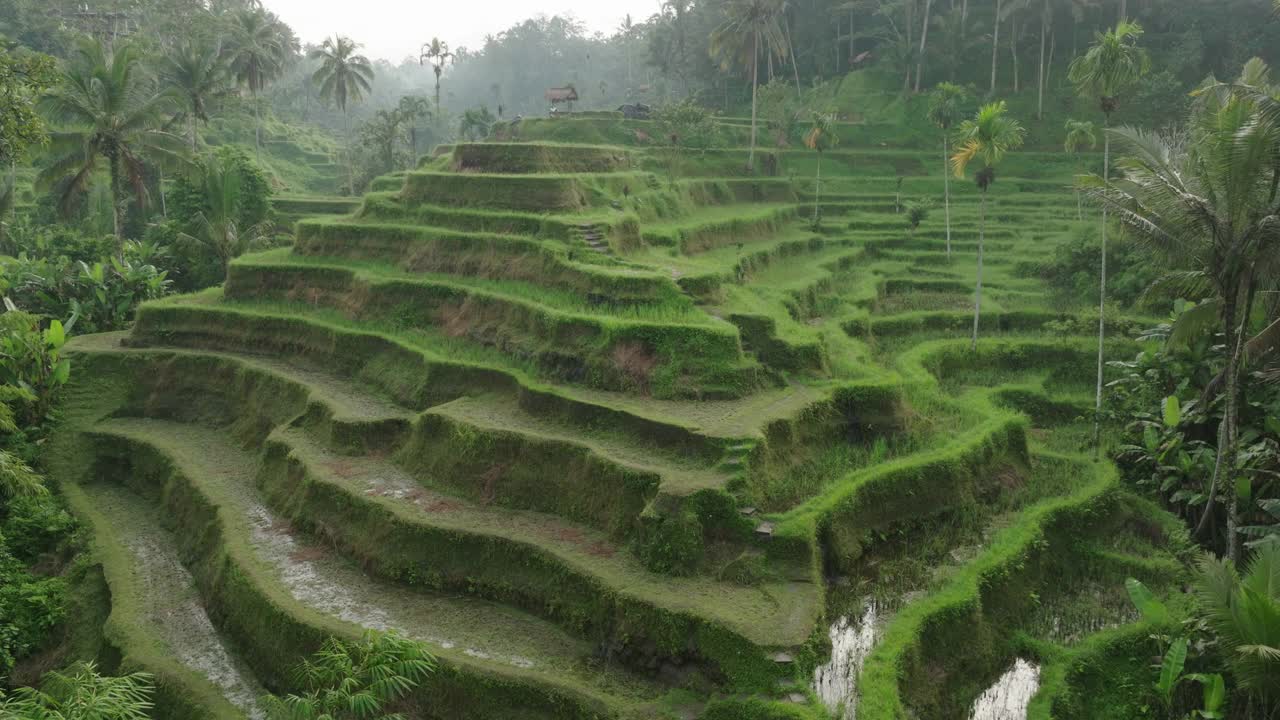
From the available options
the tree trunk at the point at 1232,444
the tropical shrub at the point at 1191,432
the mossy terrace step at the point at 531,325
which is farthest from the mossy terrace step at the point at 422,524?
the tropical shrub at the point at 1191,432

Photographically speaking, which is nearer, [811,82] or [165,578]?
[165,578]

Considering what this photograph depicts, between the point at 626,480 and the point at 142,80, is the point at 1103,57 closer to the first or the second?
the point at 626,480

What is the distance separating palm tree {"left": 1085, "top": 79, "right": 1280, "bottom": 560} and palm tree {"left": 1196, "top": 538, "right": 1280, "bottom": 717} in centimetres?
265

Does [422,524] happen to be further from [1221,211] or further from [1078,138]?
[1078,138]

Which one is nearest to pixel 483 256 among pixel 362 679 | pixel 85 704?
pixel 362 679

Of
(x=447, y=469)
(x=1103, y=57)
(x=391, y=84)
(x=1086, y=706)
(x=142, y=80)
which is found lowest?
(x=1086, y=706)

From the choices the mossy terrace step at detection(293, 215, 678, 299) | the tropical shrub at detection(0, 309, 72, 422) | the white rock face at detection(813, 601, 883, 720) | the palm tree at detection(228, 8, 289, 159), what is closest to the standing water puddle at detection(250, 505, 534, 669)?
the white rock face at detection(813, 601, 883, 720)

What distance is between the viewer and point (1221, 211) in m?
12.8

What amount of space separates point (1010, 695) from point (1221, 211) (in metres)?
7.51

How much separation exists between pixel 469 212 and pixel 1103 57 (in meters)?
16.5

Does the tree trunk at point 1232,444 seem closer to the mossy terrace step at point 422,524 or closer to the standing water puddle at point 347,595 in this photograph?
the mossy terrace step at point 422,524

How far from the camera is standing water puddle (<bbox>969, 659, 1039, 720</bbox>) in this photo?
12141 mm

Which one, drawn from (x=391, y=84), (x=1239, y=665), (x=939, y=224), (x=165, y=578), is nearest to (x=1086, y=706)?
(x=1239, y=665)

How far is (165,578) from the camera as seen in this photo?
16.7m
